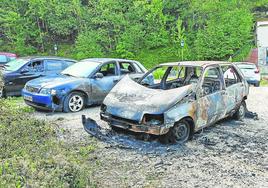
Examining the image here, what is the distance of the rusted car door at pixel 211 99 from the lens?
6075 millimetres

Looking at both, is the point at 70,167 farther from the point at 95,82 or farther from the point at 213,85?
the point at 95,82

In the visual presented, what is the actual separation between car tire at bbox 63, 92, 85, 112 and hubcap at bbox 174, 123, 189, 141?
3742 mm

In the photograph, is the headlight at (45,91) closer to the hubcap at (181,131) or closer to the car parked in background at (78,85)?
the car parked in background at (78,85)

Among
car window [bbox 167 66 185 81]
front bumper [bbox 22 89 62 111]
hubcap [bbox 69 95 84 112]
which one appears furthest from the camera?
hubcap [bbox 69 95 84 112]

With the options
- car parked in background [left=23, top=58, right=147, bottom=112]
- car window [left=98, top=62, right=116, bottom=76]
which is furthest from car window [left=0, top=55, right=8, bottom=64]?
car window [left=98, top=62, right=116, bottom=76]

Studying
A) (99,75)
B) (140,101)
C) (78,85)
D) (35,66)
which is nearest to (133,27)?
(35,66)

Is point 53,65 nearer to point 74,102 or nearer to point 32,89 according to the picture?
point 32,89

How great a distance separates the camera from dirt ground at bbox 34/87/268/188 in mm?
4355

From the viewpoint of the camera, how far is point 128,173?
457 cm

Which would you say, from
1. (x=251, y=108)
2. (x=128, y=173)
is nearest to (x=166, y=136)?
(x=128, y=173)

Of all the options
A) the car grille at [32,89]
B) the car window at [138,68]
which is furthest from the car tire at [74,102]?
the car window at [138,68]

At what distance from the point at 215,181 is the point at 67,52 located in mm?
27292

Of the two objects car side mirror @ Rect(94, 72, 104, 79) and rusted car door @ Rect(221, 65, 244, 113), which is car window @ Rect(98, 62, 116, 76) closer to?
car side mirror @ Rect(94, 72, 104, 79)

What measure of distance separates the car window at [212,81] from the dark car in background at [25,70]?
566 centimetres
